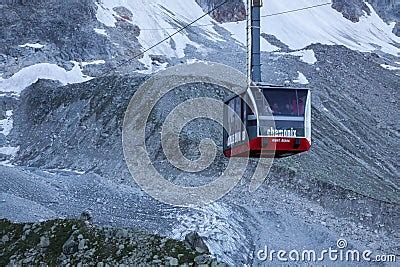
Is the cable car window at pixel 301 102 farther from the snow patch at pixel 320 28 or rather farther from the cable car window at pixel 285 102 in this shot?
the snow patch at pixel 320 28

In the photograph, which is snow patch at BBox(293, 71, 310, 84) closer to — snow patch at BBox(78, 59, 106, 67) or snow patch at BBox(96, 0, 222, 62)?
snow patch at BBox(96, 0, 222, 62)

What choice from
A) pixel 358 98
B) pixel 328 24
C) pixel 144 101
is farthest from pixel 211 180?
pixel 328 24

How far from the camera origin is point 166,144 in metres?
34.9

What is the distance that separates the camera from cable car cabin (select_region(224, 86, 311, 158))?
800 inches

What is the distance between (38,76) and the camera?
50.0 meters

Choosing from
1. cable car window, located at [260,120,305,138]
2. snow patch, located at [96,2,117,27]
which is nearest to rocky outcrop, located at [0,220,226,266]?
cable car window, located at [260,120,305,138]

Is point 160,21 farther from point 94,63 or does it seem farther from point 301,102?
point 301,102

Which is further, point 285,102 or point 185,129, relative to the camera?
point 185,129

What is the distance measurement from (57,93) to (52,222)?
25.2 m

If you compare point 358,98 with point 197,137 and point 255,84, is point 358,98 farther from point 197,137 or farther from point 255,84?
point 255,84

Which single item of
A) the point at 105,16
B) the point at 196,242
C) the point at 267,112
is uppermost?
the point at 267,112
